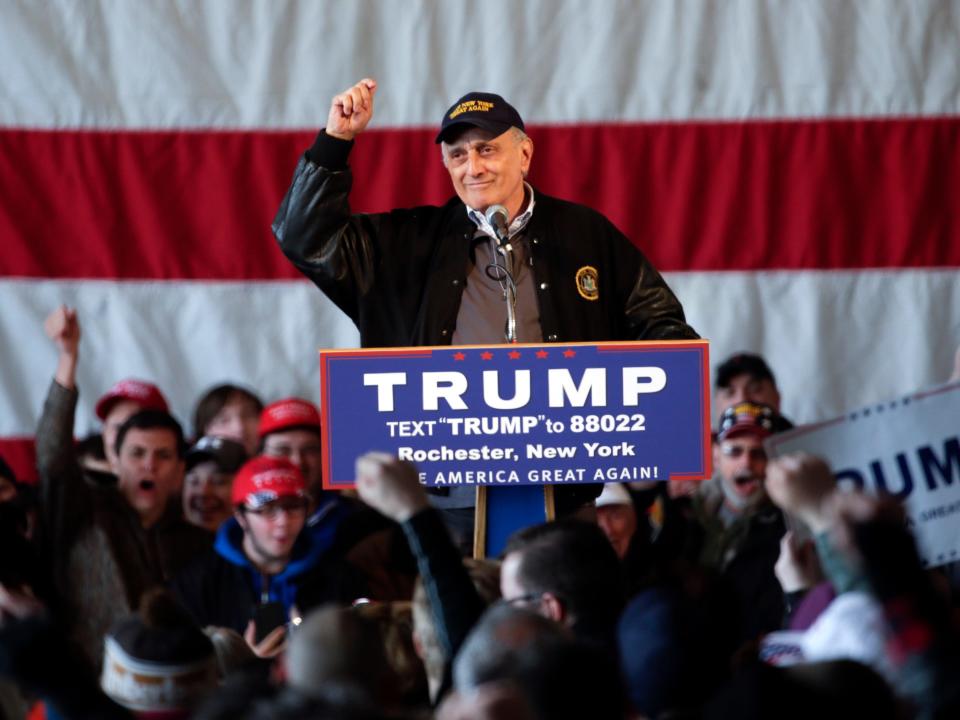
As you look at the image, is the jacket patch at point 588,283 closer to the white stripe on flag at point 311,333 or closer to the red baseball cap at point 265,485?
the red baseball cap at point 265,485

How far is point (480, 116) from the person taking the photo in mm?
3514

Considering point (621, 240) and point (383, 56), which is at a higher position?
point (383, 56)

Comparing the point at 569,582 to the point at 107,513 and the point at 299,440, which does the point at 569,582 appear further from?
the point at 299,440

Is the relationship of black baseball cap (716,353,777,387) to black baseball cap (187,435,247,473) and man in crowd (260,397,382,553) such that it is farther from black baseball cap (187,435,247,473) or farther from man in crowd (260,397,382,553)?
black baseball cap (187,435,247,473)

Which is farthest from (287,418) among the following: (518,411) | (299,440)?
(518,411)

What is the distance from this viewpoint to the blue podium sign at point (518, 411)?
3.06 m

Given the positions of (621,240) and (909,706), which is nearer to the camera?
(909,706)

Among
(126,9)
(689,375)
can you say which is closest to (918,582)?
(689,375)

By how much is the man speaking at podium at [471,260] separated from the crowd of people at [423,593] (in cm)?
41

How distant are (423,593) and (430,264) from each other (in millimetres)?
1050

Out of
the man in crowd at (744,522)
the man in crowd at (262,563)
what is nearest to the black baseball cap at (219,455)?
the man in crowd at (262,563)

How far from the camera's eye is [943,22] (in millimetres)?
5543

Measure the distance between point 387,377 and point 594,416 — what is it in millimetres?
392

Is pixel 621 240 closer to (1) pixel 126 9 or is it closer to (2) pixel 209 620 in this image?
(2) pixel 209 620
